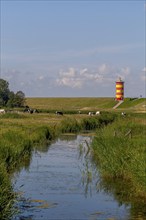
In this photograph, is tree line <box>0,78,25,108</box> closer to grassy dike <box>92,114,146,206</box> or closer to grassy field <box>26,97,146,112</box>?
grassy field <box>26,97,146,112</box>

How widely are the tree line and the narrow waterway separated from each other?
79298mm

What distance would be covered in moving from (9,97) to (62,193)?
94.9 m

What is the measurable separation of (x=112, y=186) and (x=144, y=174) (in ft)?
14.4

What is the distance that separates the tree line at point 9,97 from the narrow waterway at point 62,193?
79.3m

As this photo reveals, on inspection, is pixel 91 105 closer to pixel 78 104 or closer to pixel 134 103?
pixel 78 104

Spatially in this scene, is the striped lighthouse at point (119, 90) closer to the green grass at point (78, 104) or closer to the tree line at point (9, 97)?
the green grass at point (78, 104)

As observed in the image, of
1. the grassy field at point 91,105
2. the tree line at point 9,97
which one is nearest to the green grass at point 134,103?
the grassy field at point 91,105

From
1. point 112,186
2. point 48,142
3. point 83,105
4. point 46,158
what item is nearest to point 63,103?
point 83,105

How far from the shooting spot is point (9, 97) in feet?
374

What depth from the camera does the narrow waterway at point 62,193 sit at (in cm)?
1702

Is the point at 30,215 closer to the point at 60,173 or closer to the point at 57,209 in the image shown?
the point at 57,209

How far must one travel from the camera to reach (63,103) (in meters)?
151

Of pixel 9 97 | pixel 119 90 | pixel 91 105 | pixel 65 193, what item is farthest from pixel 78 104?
pixel 65 193

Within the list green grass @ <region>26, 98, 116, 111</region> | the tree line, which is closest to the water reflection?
the tree line
